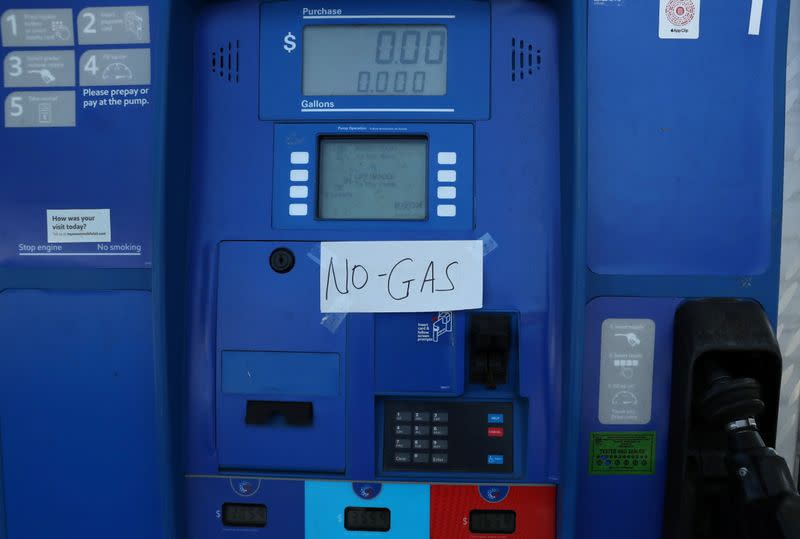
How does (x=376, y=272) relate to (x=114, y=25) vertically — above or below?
below

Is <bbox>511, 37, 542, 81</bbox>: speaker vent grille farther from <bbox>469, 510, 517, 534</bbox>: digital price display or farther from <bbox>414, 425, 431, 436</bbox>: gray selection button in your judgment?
<bbox>469, 510, 517, 534</bbox>: digital price display

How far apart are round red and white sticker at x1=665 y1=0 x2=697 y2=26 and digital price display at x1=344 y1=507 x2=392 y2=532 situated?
130 centimetres

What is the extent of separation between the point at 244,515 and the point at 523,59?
1215mm

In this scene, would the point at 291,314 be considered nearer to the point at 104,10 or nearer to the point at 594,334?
the point at 594,334

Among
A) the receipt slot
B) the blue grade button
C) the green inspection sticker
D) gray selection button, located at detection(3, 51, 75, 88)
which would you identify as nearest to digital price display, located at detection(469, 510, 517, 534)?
the receipt slot

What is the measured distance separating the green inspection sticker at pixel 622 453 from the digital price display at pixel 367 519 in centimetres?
50

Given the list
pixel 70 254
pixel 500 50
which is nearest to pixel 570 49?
pixel 500 50

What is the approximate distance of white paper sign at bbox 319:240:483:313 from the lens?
→ 1262 mm

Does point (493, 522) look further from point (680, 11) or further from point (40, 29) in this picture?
point (40, 29)

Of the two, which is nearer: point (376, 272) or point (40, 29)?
point (376, 272)

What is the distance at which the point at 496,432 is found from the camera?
1285 mm

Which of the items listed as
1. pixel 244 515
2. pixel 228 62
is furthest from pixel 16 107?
pixel 244 515

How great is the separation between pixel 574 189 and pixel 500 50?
37cm

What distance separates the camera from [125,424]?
1.41m
